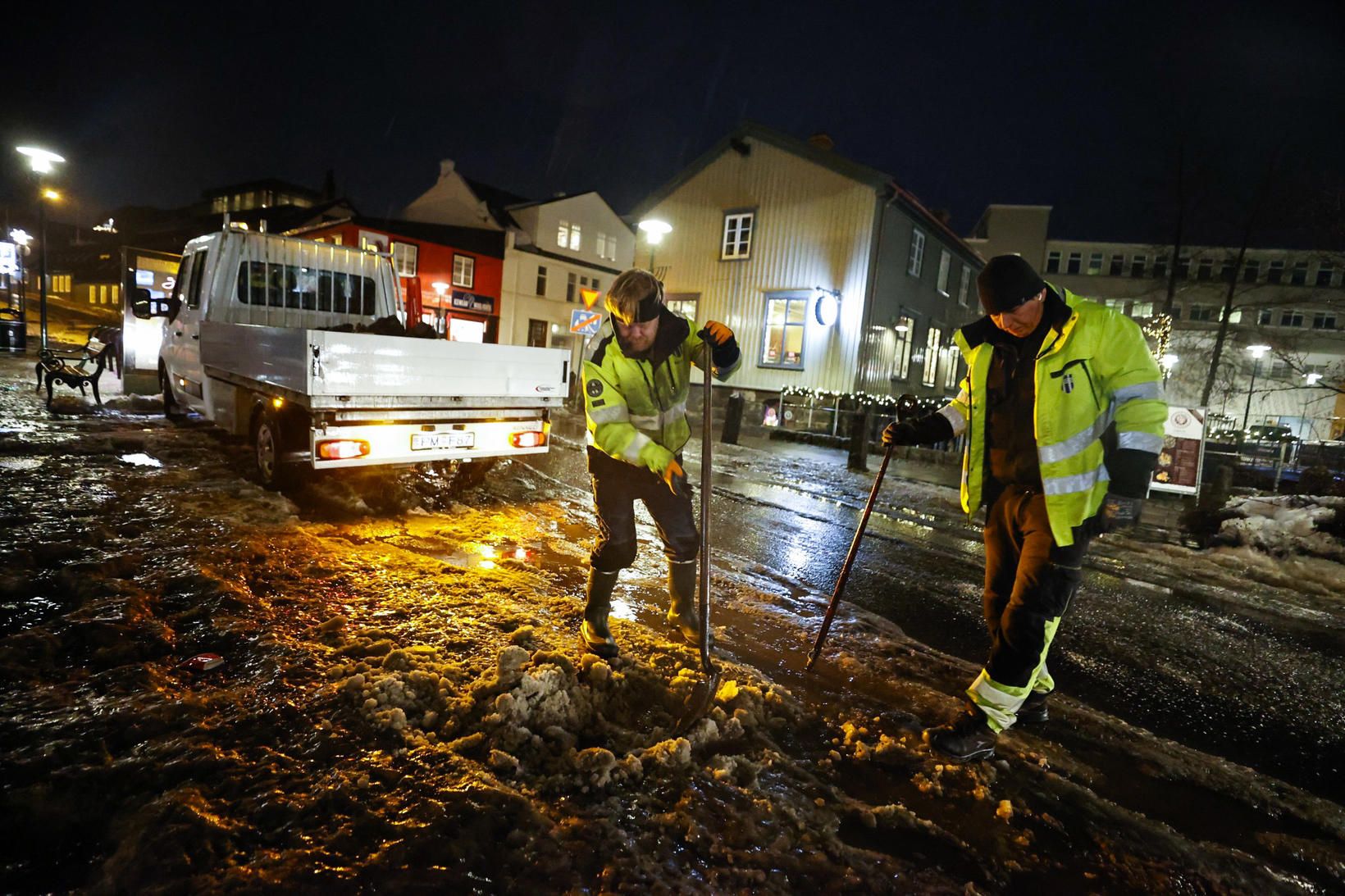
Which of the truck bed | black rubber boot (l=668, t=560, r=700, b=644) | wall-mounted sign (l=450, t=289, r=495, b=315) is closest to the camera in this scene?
black rubber boot (l=668, t=560, r=700, b=644)

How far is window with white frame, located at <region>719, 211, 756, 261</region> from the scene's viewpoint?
20344 millimetres

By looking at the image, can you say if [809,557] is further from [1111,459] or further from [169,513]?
[169,513]

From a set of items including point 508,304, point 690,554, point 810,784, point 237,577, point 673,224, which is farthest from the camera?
point 508,304

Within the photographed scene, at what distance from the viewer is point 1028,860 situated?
2.21 meters

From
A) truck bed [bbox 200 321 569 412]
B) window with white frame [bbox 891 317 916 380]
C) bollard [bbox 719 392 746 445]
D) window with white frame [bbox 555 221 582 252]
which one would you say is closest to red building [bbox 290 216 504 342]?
window with white frame [bbox 555 221 582 252]

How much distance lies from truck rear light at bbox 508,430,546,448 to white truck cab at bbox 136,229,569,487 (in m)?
0.01

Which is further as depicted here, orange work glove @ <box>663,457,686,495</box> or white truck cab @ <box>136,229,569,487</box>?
white truck cab @ <box>136,229,569,487</box>

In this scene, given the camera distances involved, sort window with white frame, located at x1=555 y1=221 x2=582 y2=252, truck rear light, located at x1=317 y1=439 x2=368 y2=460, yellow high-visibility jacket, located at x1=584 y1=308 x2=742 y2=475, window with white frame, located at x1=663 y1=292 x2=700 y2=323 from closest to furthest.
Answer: yellow high-visibility jacket, located at x1=584 y1=308 x2=742 y2=475
truck rear light, located at x1=317 y1=439 x2=368 y2=460
window with white frame, located at x1=663 y1=292 x2=700 y2=323
window with white frame, located at x1=555 y1=221 x2=582 y2=252

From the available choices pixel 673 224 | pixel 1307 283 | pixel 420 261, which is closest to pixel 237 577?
pixel 673 224

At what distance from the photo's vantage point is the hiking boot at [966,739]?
2.73 m

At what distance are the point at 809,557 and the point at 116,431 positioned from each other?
916 cm

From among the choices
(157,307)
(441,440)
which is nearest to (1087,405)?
(441,440)

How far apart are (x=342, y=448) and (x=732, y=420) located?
10.2m

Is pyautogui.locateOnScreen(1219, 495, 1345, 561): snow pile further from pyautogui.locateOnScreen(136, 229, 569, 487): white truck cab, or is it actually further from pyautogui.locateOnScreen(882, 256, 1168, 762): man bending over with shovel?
pyautogui.locateOnScreen(136, 229, 569, 487): white truck cab
